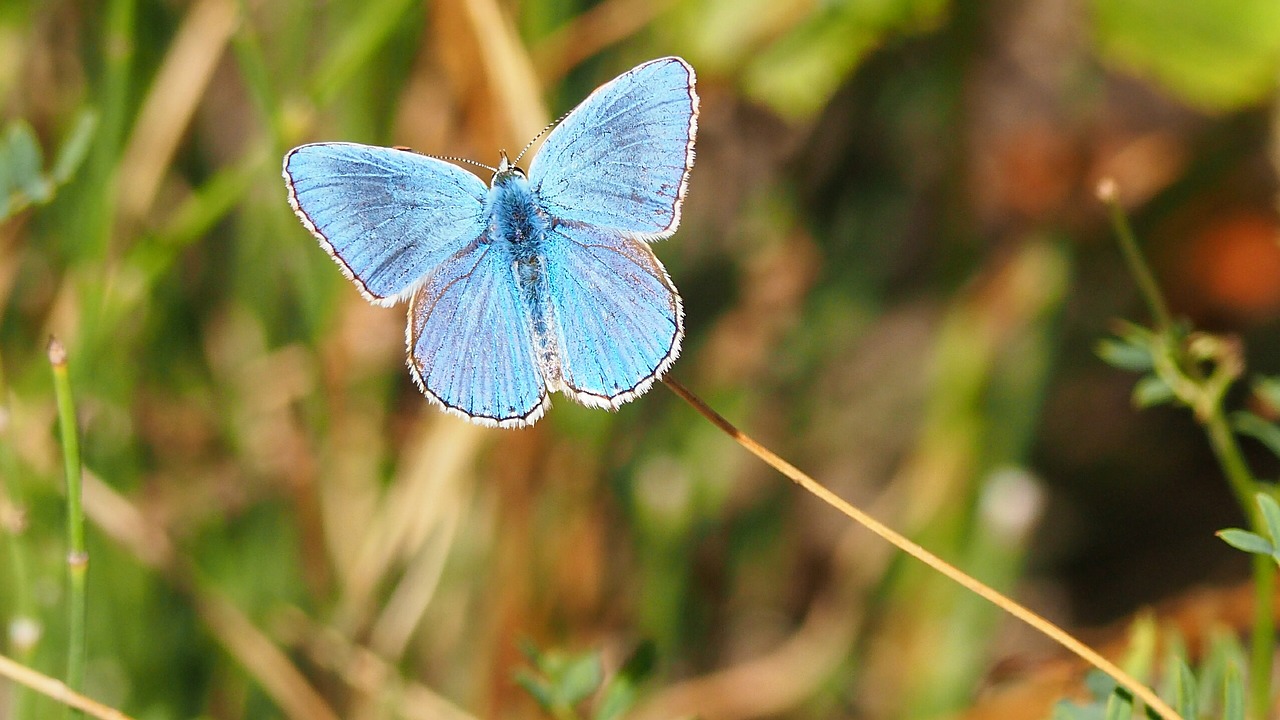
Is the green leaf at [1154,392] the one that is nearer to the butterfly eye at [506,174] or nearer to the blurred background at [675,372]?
the blurred background at [675,372]

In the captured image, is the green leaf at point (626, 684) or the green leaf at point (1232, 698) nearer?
the green leaf at point (1232, 698)

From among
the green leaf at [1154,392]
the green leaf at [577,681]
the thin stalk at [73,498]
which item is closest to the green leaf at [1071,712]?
the green leaf at [1154,392]

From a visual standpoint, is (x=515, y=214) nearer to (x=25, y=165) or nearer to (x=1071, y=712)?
(x=25, y=165)

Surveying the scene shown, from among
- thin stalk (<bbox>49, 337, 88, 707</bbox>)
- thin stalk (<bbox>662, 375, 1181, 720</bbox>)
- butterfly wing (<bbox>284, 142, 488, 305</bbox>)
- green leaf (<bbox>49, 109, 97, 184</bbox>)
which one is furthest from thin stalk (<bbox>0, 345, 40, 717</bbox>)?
thin stalk (<bbox>662, 375, 1181, 720</bbox>)

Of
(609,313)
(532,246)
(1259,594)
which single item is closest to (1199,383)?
(1259,594)

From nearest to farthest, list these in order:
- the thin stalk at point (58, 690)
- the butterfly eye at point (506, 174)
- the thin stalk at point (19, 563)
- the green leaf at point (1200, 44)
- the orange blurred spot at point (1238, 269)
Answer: the thin stalk at point (58, 690), the thin stalk at point (19, 563), the butterfly eye at point (506, 174), the green leaf at point (1200, 44), the orange blurred spot at point (1238, 269)

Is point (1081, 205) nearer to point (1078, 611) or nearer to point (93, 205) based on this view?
point (1078, 611)

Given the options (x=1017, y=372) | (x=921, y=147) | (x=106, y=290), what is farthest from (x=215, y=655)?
(x=921, y=147)

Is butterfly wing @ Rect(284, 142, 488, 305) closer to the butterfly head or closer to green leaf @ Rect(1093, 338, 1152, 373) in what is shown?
the butterfly head
